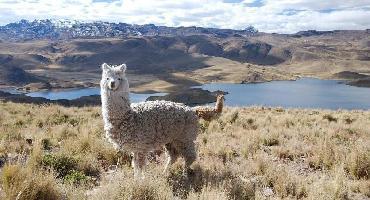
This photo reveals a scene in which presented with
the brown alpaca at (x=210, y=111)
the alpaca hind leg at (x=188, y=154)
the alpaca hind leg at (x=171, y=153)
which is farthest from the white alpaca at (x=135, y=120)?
the brown alpaca at (x=210, y=111)

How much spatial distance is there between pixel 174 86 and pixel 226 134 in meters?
143

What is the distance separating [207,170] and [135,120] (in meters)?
1.66

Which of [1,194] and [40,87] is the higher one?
[1,194]

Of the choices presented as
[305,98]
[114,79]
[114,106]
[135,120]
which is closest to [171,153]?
[135,120]

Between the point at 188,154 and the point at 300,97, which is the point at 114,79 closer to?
the point at 188,154

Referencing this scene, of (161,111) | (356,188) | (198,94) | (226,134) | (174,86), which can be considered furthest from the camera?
(174,86)

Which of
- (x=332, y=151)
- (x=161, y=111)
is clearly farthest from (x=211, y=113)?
(x=161, y=111)

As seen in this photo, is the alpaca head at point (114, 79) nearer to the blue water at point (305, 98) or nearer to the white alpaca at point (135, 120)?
the white alpaca at point (135, 120)

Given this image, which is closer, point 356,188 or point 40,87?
point 356,188

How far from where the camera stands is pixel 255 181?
7734 mm

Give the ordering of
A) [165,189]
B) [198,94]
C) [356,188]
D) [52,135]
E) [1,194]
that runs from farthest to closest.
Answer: [198,94] → [52,135] → [356,188] → [165,189] → [1,194]

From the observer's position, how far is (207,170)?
27.5 feet

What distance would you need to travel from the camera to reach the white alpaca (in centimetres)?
750

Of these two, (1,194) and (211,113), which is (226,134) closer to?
(211,113)
